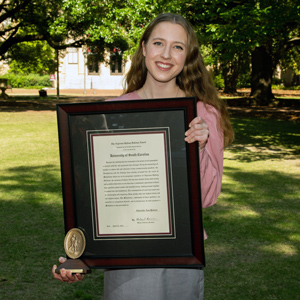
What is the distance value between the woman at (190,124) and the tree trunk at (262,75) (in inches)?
1072

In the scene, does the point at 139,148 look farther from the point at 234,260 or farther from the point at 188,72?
the point at 234,260

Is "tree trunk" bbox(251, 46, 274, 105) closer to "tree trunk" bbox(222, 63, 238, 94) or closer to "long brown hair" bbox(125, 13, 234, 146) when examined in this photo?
"tree trunk" bbox(222, 63, 238, 94)

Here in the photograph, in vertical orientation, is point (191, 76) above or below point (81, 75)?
below

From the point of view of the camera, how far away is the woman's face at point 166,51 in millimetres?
2104

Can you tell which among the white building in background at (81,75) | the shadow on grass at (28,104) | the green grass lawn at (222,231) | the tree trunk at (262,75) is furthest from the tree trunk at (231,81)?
the green grass lawn at (222,231)

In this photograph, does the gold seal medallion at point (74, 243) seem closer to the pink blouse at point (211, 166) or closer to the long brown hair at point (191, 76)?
the pink blouse at point (211, 166)

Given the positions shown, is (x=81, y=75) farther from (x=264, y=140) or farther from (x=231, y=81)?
(x=264, y=140)

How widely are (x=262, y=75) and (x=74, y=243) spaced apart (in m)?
28.3

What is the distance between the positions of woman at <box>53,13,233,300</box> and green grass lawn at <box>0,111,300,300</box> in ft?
8.30

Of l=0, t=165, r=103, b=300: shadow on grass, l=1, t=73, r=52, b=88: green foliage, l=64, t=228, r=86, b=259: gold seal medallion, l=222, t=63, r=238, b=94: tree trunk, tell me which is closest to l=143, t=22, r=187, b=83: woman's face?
l=64, t=228, r=86, b=259: gold seal medallion

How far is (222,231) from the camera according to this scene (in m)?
6.13

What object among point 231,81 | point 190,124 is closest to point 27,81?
point 231,81

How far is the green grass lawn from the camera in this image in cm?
464

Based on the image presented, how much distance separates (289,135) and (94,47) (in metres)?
15.0
